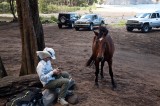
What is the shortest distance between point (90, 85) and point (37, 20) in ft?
9.12

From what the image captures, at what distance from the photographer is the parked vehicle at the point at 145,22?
1356 inches

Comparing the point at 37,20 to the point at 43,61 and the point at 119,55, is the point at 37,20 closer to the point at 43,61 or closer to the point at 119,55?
the point at 43,61

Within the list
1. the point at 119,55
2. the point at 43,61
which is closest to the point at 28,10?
the point at 43,61

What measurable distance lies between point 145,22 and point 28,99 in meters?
28.7

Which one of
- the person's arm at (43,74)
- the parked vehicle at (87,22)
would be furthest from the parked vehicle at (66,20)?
the person's arm at (43,74)

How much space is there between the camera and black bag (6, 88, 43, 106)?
287 inches

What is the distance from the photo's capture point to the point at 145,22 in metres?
34.8

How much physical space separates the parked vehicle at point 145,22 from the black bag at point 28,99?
90.4ft

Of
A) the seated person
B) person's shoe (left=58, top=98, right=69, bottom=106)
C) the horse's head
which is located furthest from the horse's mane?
person's shoe (left=58, top=98, right=69, bottom=106)

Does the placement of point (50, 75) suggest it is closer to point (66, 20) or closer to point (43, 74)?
point (43, 74)

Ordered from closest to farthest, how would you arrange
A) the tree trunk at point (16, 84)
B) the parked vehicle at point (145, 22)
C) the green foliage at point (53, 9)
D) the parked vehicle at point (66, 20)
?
the tree trunk at point (16, 84), the parked vehicle at point (145, 22), the parked vehicle at point (66, 20), the green foliage at point (53, 9)

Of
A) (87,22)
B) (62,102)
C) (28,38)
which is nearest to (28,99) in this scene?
(62,102)

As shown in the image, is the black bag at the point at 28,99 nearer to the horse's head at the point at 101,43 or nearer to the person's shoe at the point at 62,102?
the person's shoe at the point at 62,102

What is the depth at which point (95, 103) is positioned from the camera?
30.1ft
